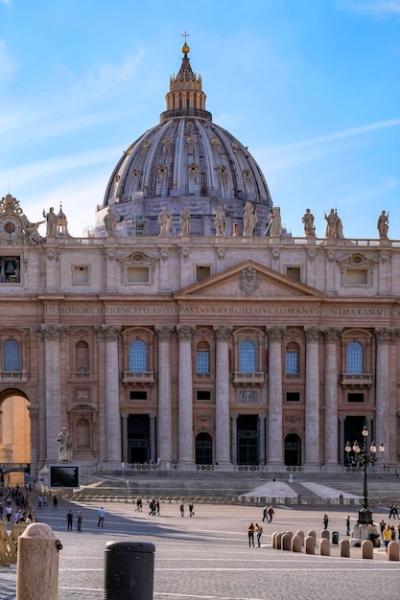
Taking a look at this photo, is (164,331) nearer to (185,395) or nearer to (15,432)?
(185,395)

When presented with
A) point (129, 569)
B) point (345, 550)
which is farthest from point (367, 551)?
point (129, 569)

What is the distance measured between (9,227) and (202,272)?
1274cm

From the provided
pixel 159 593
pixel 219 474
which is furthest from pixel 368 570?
pixel 219 474

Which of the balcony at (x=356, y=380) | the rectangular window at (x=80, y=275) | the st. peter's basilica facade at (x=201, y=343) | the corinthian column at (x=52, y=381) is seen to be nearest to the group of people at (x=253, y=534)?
the st. peter's basilica facade at (x=201, y=343)

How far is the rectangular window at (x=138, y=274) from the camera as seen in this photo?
8131 centimetres

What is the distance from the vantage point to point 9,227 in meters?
81.2

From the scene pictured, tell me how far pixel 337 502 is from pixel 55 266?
2726 cm

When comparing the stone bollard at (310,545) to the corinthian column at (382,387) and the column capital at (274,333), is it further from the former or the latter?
the corinthian column at (382,387)

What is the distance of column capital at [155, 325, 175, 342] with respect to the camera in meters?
80.7

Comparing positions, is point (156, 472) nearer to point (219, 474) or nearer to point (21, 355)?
point (219, 474)

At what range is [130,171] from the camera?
12269 cm

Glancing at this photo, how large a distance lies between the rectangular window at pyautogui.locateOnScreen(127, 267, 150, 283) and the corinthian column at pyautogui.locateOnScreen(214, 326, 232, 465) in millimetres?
5613

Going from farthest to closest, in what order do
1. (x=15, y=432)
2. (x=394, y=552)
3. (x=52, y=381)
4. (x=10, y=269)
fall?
(x=15, y=432), (x=10, y=269), (x=52, y=381), (x=394, y=552)

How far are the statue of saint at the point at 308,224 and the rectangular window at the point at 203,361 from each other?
10.2 meters
